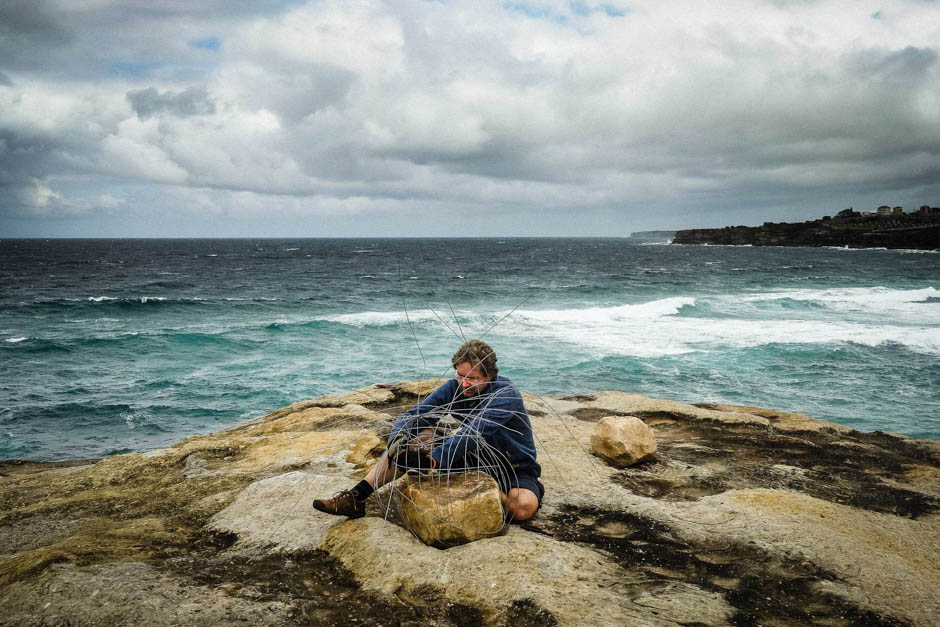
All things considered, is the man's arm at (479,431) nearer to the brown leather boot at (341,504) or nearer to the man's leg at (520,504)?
the man's leg at (520,504)

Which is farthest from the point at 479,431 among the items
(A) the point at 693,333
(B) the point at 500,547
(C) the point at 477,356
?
(A) the point at 693,333

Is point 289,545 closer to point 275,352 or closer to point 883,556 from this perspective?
point 883,556

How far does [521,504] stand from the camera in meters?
3.64

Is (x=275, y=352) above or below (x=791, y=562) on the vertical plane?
below

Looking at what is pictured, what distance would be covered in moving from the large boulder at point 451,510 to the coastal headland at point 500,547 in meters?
0.09

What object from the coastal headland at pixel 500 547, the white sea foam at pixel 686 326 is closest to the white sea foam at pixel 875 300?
the white sea foam at pixel 686 326

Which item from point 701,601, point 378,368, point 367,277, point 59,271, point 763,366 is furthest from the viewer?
point 59,271

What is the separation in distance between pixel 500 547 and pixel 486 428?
2.68 feet

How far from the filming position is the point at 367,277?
4572 cm

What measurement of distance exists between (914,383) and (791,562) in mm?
13252

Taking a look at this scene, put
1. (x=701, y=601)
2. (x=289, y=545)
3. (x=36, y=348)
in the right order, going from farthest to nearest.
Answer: (x=36, y=348) < (x=289, y=545) < (x=701, y=601)

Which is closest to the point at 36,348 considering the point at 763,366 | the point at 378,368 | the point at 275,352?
the point at 275,352

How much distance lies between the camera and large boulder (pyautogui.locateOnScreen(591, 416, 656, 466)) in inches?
195

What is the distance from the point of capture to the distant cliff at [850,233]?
89.3 metres
